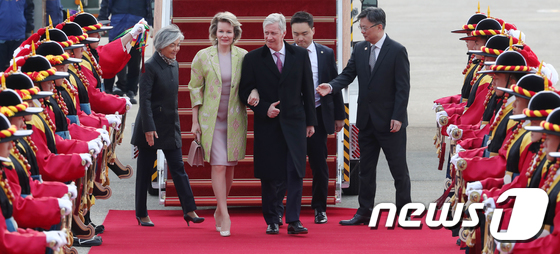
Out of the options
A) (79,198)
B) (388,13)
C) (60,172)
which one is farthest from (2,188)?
(388,13)

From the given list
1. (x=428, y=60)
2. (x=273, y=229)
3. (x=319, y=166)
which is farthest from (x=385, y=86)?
(x=428, y=60)

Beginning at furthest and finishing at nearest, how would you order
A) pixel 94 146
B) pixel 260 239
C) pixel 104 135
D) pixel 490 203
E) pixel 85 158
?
pixel 260 239
pixel 104 135
pixel 94 146
pixel 85 158
pixel 490 203

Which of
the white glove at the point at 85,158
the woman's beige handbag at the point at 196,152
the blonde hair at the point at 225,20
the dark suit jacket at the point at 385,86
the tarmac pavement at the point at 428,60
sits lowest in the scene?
the tarmac pavement at the point at 428,60

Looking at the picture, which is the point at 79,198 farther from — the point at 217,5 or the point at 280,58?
the point at 217,5

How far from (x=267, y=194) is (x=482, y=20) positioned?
2.43 meters

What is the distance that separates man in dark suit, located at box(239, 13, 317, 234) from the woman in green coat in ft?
0.40

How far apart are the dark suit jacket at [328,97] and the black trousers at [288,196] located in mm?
778

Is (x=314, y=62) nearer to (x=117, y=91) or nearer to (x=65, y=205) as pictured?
(x=65, y=205)

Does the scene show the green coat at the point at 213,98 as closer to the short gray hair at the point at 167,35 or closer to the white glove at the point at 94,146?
the short gray hair at the point at 167,35

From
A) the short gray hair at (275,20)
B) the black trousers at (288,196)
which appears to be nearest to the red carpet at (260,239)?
the black trousers at (288,196)

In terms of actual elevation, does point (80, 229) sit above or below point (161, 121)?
below

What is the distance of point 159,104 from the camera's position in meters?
7.55

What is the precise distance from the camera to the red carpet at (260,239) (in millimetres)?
6559

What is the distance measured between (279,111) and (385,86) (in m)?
1.11
